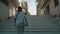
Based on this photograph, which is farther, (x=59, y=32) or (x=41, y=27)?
(x=41, y=27)

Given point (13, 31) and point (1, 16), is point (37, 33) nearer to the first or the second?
point (13, 31)

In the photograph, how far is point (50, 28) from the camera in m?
10.4

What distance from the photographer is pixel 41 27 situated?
10617 millimetres

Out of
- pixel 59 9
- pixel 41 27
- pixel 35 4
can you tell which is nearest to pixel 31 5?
pixel 35 4

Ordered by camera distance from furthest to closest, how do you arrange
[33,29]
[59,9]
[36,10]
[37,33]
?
[36,10] < [59,9] < [33,29] < [37,33]

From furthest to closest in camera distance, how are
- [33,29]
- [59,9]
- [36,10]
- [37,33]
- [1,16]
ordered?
1. [36,10]
2. [59,9]
3. [1,16]
4. [33,29]
5. [37,33]

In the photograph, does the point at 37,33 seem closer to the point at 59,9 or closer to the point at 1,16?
the point at 1,16

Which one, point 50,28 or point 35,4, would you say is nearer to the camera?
point 50,28

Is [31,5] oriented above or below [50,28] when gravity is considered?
above

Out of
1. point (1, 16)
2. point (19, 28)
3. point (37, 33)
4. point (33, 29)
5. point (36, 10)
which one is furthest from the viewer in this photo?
point (36, 10)

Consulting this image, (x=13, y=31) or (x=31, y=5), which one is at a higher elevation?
(x=31, y=5)

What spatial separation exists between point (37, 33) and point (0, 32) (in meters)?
2.16

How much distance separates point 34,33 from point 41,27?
127cm

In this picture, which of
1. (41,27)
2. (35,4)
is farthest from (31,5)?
(41,27)
